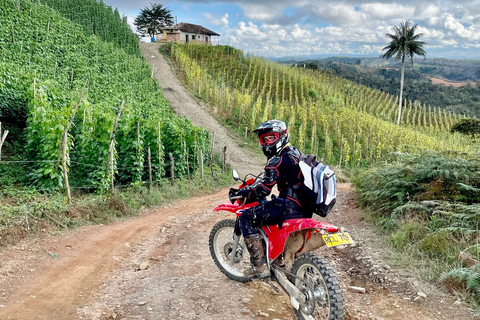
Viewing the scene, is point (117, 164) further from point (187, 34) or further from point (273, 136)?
point (187, 34)

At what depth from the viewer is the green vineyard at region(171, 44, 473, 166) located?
25.2 meters

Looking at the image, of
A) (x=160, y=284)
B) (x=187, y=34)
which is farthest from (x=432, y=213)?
(x=187, y=34)

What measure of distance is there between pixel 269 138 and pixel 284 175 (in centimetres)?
45

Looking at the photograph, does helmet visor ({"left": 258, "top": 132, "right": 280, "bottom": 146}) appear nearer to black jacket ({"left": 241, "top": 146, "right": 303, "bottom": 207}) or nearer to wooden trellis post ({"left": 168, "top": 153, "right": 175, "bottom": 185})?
black jacket ({"left": 241, "top": 146, "right": 303, "bottom": 207})

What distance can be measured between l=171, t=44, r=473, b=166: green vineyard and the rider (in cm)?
1339

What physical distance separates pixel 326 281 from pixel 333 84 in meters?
44.3

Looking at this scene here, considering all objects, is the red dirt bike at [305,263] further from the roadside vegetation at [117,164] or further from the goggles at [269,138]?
the roadside vegetation at [117,164]

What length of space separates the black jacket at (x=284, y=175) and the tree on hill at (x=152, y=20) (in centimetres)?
5987

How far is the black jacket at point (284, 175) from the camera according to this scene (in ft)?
12.6

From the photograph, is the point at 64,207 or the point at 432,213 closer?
the point at 432,213

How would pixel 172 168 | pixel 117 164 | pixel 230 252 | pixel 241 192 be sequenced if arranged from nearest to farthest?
1. pixel 241 192
2. pixel 230 252
3. pixel 117 164
4. pixel 172 168

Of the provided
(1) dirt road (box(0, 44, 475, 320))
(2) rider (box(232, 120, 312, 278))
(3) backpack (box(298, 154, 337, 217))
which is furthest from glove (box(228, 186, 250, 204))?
(1) dirt road (box(0, 44, 475, 320))

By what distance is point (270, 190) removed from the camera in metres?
4.05

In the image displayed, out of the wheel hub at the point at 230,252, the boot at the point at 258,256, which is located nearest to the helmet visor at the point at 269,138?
the boot at the point at 258,256
